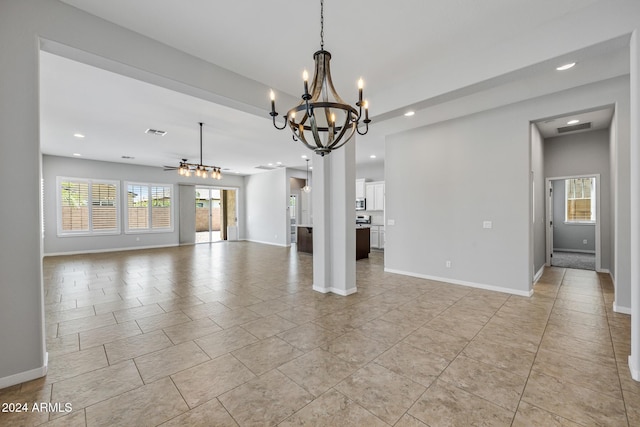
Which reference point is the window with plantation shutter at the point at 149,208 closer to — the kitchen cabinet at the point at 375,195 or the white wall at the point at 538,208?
the kitchen cabinet at the point at 375,195

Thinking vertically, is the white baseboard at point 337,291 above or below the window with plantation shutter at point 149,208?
below

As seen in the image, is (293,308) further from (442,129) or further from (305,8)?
(442,129)

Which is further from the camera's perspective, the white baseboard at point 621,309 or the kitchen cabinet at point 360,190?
the kitchen cabinet at point 360,190

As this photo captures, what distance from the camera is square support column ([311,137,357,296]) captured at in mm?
4262

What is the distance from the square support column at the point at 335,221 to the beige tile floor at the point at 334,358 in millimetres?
331

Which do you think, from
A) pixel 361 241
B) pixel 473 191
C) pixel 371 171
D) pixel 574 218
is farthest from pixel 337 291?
pixel 574 218

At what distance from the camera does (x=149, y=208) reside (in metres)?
9.73

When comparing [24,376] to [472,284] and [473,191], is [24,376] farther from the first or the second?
[473,191]

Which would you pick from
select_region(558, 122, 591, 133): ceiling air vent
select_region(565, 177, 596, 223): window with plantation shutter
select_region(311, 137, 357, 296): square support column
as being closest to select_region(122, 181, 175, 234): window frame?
select_region(311, 137, 357, 296): square support column

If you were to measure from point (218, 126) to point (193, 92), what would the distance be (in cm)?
233

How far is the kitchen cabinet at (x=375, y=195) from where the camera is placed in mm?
9084

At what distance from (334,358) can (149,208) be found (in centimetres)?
970

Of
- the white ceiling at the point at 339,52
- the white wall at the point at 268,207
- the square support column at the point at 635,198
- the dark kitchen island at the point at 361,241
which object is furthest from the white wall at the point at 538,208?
the white wall at the point at 268,207

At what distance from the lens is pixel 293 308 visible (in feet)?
12.3
